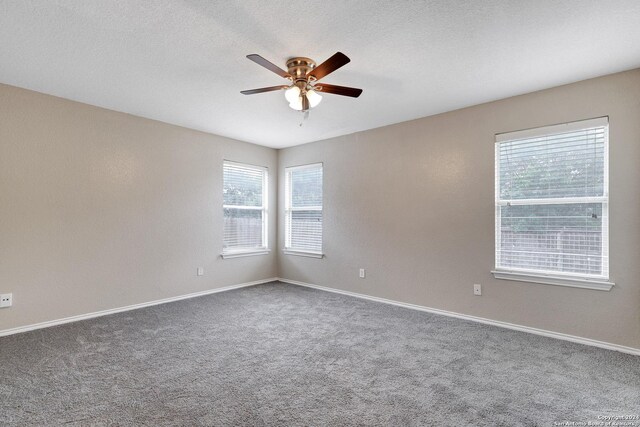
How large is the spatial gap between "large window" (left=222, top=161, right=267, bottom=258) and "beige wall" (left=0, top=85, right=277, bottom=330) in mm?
185

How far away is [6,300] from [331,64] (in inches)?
148

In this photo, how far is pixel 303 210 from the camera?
5332mm

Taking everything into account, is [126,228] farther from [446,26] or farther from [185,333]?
[446,26]

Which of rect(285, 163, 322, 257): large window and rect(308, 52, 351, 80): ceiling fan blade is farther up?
rect(308, 52, 351, 80): ceiling fan blade

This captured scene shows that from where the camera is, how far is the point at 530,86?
301 cm

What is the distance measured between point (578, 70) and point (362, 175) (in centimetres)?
256

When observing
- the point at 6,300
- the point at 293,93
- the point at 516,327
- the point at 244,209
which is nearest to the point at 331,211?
the point at 244,209

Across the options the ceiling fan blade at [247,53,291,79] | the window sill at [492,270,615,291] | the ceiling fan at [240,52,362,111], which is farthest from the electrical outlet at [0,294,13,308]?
the window sill at [492,270,615,291]

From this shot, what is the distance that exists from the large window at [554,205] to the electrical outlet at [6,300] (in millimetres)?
4994

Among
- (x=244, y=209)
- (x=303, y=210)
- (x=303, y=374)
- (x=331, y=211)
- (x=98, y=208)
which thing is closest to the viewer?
(x=303, y=374)

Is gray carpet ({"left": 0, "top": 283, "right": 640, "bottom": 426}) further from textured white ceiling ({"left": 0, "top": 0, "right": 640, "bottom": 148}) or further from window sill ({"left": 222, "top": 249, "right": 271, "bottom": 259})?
textured white ceiling ({"left": 0, "top": 0, "right": 640, "bottom": 148})

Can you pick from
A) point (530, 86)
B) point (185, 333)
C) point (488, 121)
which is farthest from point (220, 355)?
point (530, 86)

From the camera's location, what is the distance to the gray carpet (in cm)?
181

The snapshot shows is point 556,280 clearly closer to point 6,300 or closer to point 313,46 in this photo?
point 313,46
